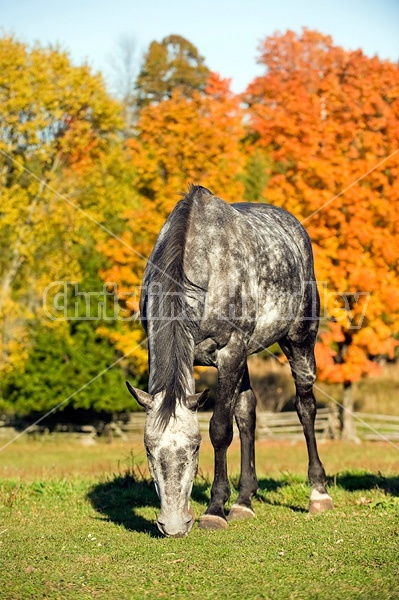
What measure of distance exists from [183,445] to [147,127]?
22.3m

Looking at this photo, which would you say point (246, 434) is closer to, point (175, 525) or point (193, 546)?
point (193, 546)

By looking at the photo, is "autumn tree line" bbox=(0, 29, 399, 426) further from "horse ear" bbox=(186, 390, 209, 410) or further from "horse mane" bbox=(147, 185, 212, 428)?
"horse ear" bbox=(186, 390, 209, 410)

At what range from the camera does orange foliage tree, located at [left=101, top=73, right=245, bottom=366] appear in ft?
83.0

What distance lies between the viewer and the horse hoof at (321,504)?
8.28m

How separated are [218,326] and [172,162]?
19961 millimetres

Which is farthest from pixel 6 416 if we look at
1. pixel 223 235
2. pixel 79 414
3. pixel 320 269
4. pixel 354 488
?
pixel 223 235

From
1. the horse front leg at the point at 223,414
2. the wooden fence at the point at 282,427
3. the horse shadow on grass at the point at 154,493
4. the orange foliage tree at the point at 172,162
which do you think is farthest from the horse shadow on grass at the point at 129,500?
the wooden fence at the point at 282,427

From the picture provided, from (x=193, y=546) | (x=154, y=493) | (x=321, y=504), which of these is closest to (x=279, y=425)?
(x=154, y=493)

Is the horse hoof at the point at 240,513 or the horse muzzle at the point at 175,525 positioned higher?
the horse muzzle at the point at 175,525

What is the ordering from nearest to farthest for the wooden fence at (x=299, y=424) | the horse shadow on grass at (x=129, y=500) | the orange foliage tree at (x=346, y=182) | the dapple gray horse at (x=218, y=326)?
the dapple gray horse at (x=218, y=326)
the horse shadow on grass at (x=129, y=500)
the orange foliage tree at (x=346, y=182)
the wooden fence at (x=299, y=424)

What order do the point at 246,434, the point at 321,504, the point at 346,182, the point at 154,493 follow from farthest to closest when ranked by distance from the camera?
the point at 346,182
the point at 154,493
the point at 246,434
the point at 321,504

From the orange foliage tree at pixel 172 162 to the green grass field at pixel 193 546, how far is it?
1548cm

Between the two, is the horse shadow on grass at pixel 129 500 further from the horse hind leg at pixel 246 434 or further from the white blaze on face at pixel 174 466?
the white blaze on face at pixel 174 466

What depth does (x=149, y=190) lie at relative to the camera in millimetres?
26812
